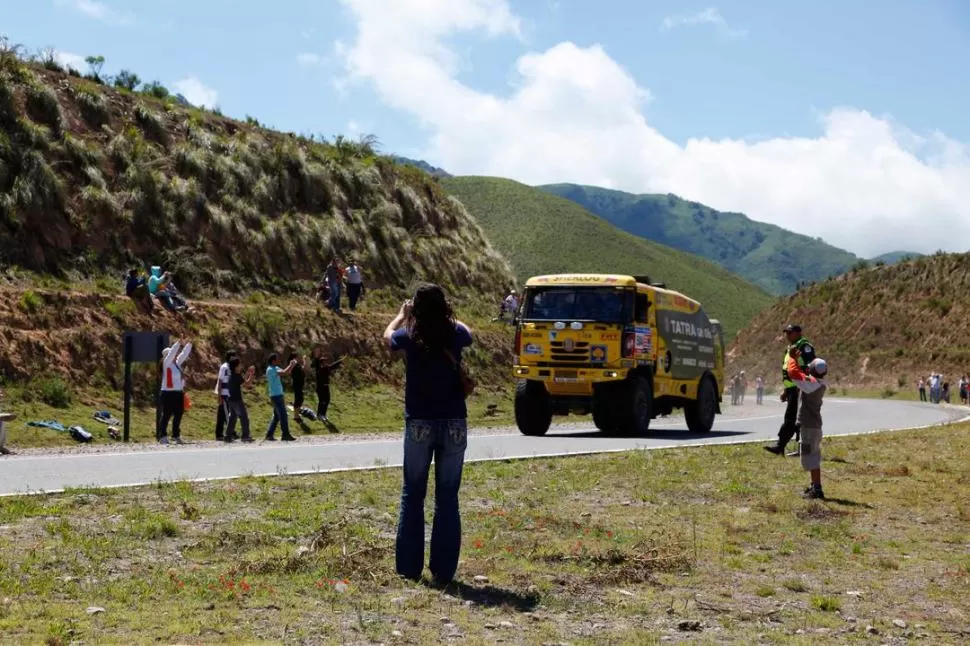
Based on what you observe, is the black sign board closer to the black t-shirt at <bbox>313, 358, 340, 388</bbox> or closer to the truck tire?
the black t-shirt at <bbox>313, 358, 340, 388</bbox>

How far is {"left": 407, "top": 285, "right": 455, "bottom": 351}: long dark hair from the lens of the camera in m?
8.12

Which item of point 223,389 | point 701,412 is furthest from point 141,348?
point 701,412

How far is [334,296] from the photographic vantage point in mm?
38312

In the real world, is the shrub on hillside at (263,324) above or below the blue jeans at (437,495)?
above

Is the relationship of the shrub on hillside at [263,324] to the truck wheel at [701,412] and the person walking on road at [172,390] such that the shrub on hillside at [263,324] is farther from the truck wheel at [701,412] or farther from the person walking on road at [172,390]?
the truck wheel at [701,412]

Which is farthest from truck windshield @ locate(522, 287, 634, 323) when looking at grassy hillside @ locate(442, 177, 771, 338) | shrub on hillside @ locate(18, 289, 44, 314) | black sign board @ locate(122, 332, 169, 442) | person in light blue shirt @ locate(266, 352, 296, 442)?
grassy hillside @ locate(442, 177, 771, 338)

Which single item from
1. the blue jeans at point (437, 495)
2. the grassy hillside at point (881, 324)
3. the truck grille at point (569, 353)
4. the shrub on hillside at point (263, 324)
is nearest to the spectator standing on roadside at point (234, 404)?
the truck grille at point (569, 353)

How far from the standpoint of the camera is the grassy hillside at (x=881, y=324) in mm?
93188

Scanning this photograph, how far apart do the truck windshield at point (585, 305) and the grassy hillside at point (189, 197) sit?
16002 millimetres

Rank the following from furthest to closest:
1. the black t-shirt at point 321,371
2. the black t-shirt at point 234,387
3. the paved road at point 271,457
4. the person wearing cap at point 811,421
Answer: the black t-shirt at point 321,371 → the black t-shirt at point 234,387 → the paved road at point 271,457 → the person wearing cap at point 811,421

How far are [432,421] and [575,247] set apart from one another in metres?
140

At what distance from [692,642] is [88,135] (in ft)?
118

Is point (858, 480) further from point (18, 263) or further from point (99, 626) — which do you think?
Answer: point (18, 263)

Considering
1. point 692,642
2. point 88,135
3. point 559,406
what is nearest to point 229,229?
point 88,135
